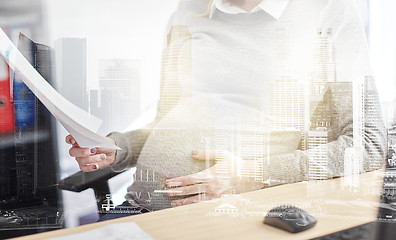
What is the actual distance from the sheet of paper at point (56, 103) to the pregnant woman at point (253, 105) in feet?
0.19

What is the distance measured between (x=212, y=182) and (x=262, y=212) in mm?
152

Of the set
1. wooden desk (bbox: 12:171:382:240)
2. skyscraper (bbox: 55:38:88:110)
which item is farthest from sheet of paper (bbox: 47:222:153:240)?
skyscraper (bbox: 55:38:88:110)

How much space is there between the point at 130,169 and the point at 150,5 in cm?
48

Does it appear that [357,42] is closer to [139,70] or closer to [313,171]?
[313,171]

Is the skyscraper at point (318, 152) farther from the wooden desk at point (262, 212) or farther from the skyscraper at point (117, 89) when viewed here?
the skyscraper at point (117, 89)

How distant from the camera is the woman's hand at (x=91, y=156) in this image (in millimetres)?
920

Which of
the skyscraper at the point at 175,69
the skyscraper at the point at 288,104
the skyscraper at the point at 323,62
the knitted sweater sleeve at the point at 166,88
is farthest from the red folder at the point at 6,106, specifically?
the skyscraper at the point at 323,62

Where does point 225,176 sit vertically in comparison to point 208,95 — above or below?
below

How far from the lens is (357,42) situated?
80 centimetres

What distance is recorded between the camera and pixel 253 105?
85 centimetres

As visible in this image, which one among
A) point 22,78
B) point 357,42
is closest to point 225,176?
point 357,42

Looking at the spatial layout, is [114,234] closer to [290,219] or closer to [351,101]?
[290,219]

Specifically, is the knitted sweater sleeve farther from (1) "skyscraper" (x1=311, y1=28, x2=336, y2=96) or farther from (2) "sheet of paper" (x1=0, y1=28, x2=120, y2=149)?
(1) "skyscraper" (x1=311, y1=28, x2=336, y2=96)

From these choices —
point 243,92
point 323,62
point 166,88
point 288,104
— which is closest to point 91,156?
point 166,88
